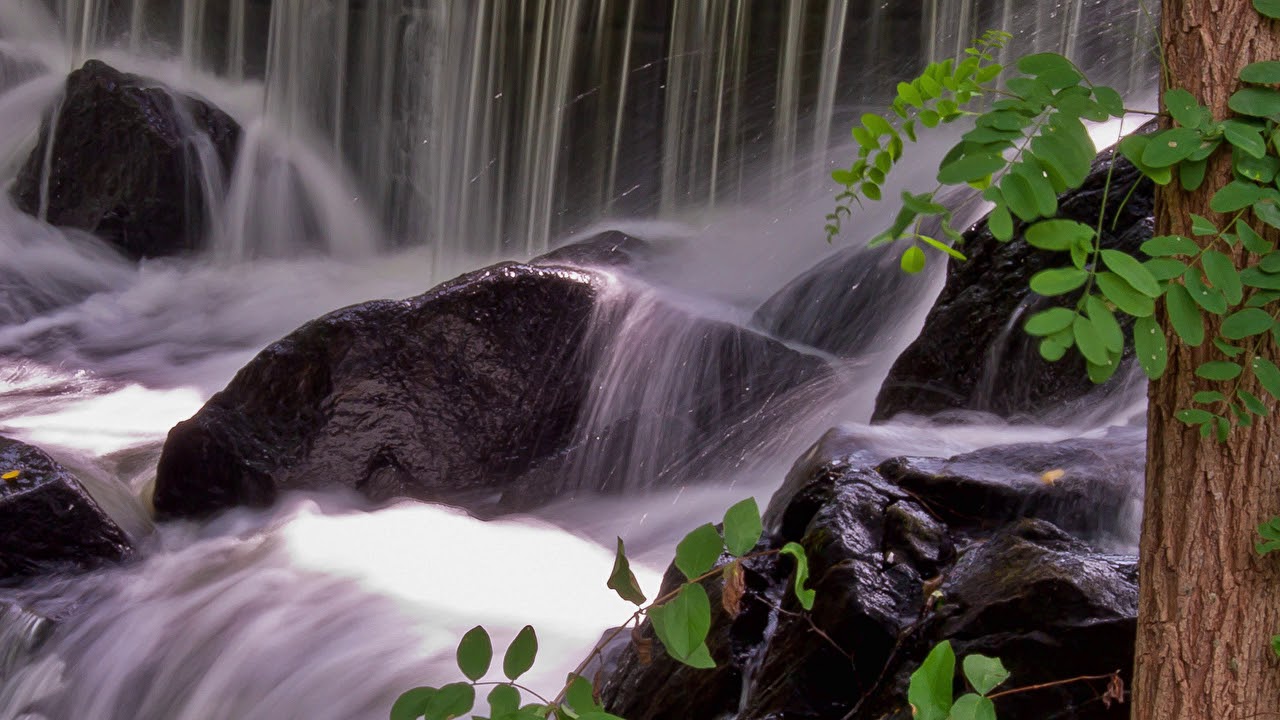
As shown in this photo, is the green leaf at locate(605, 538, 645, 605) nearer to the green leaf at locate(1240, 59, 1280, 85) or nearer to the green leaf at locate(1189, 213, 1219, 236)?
the green leaf at locate(1189, 213, 1219, 236)

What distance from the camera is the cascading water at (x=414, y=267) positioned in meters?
4.09

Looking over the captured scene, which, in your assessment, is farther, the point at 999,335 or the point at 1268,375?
the point at 999,335

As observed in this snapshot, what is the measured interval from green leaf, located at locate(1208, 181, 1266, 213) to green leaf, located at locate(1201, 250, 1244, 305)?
1.8 inches

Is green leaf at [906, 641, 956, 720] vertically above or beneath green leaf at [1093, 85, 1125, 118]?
beneath

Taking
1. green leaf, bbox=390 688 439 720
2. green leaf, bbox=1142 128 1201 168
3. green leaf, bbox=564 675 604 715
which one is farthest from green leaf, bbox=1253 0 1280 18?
green leaf, bbox=390 688 439 720

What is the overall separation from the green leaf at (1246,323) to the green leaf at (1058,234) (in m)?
0.19

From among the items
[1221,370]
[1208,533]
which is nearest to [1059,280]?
[1221,370]

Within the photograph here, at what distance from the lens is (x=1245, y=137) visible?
1.26 meters

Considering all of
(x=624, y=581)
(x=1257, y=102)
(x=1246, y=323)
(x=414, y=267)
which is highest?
(x=1257, y=102)

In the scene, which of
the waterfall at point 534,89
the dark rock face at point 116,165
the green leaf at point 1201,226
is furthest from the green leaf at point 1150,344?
the dark rock face at point 116,165

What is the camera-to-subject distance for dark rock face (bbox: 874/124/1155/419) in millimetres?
3869

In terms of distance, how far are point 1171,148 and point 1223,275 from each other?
140 millimetres

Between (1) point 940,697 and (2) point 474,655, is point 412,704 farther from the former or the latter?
→ (1) point 940,697

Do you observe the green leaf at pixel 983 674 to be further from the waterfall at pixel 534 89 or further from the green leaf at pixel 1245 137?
the waterfall at pixel 534 89
